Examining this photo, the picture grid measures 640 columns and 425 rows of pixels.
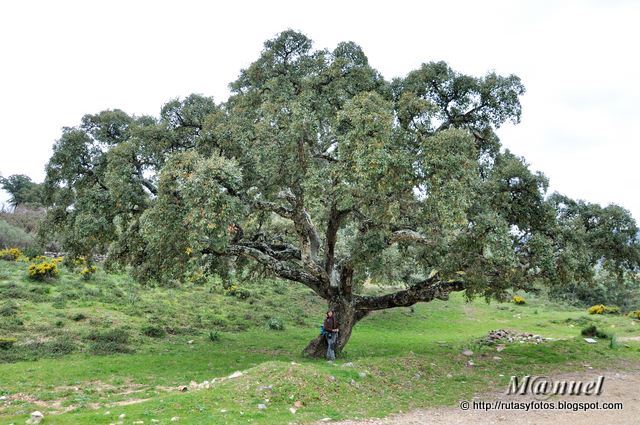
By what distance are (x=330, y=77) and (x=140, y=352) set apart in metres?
14.7

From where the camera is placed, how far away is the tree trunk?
20719mm

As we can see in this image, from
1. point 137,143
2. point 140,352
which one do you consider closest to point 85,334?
point 140,352

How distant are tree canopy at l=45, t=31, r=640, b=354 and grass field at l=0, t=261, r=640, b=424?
12.1 feet

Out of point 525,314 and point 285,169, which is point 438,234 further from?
point 525,314

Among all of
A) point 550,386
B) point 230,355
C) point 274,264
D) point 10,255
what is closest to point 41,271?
point 10,255

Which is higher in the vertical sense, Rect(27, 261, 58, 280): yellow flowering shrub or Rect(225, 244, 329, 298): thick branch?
Rect(225, 244, 329, 298): thick branch

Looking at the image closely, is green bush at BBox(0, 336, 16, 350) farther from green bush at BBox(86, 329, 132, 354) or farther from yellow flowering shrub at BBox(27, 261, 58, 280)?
yellow flowering shrub at BBox(27, 261, 58, 280)

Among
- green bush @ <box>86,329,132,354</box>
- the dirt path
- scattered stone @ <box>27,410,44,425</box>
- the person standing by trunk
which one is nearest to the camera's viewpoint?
scattered stone @ <box>27,410,44,425</box>

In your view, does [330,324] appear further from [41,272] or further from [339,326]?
[41,272]

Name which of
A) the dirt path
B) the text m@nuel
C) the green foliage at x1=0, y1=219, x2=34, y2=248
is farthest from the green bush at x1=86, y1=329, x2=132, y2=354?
the green foliage at x1=0, y1=219, x2=34, y2=248

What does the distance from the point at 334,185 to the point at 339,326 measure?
7.31 metres

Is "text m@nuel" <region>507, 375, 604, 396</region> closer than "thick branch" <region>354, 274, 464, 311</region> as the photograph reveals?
Yes

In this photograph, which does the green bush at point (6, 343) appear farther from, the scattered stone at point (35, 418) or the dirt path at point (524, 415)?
the dirt path at point (524, 415)

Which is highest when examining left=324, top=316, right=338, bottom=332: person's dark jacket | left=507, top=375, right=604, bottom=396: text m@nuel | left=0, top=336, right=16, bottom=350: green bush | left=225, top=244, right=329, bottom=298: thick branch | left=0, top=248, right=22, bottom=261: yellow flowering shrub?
left=225, top=244, right=329, bottom=298: thick branch
